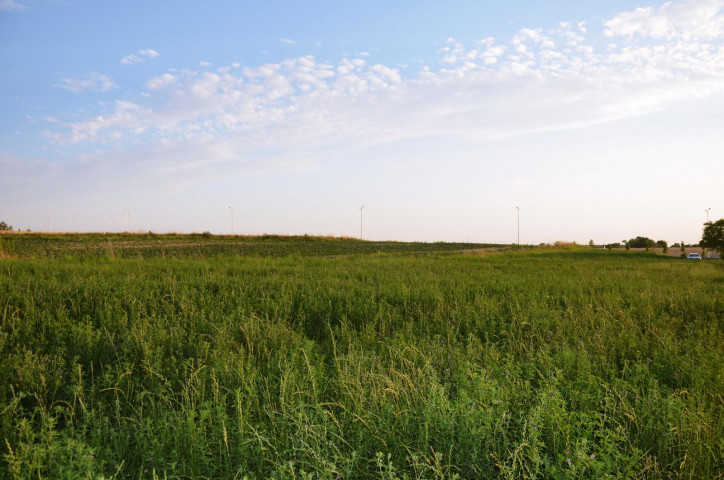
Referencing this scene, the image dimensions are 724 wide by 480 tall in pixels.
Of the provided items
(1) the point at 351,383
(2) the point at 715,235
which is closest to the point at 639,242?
(2) the point at 715,235

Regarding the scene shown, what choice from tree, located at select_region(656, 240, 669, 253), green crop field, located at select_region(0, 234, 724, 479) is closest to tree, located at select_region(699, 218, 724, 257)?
tree, located at select_region(656, 240, 669, 253)

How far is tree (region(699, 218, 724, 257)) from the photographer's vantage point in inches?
1093

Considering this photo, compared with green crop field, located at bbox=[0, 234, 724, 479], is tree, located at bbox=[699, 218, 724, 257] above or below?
above

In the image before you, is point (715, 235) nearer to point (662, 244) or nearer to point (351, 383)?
point (662, 244)

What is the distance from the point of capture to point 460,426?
3225mm

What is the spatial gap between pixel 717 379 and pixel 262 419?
5.00 m

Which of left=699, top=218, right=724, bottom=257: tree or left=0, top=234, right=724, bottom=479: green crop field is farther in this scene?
left=699, top=218, right=724, bottom=257: tree

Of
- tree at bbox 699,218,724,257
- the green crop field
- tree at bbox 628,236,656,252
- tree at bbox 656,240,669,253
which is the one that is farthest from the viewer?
tree at bbox 628,236,656,252

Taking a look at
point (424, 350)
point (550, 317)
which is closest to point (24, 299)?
point (424, 350)

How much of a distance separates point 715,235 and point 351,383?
33.0 metres

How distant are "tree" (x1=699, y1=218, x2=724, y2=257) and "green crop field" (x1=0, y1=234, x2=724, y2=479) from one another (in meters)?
21.5

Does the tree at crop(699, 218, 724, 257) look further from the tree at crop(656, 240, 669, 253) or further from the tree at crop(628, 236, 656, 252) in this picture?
the tree at crop(628, 236, 656, 252)

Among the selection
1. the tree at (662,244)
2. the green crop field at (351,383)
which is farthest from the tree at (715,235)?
the green crop field at (351,383)

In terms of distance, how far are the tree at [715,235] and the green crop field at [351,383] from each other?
2154cm
